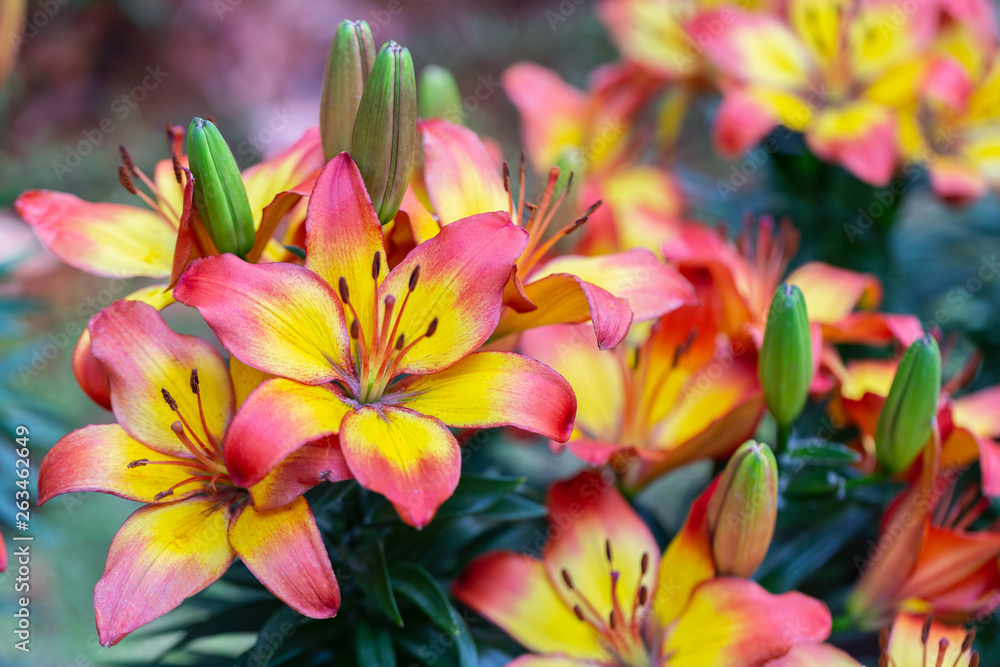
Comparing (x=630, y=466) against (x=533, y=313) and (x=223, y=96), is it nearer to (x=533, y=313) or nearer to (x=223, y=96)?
(x=533, y=313)

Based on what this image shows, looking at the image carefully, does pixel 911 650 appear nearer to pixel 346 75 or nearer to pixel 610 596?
pixel 610 596

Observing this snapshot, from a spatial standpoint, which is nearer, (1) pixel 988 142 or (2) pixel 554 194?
(2) pixel 554 194

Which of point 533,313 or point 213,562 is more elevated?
point 533,313

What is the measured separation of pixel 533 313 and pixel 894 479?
304 mm

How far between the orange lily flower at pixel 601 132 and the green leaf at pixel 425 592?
524mm

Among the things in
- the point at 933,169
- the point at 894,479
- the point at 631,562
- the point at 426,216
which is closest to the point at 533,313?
the point at 426,216

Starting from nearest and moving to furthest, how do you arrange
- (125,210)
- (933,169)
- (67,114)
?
(125,210), (933,169), (67,114)

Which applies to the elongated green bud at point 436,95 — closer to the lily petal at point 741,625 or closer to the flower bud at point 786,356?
the flower bud at point 786,356

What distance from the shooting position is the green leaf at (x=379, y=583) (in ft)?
1.66

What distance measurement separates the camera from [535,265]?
604mm

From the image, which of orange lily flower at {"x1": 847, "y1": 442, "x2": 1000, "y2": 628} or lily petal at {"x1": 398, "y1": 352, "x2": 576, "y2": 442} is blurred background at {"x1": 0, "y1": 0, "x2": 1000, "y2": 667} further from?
lily petal at {"x1": 398, "y1": 352, "x2": 576, "y2": 442}

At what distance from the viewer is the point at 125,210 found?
59 cm

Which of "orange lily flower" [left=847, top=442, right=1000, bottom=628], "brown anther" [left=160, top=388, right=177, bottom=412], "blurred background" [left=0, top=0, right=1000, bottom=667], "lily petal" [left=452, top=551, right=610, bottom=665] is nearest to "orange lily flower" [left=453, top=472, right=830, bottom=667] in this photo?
"lily petal" [left=452, top=551, right=610, bottom=665]

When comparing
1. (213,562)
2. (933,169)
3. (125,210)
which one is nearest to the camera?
(213,562)
